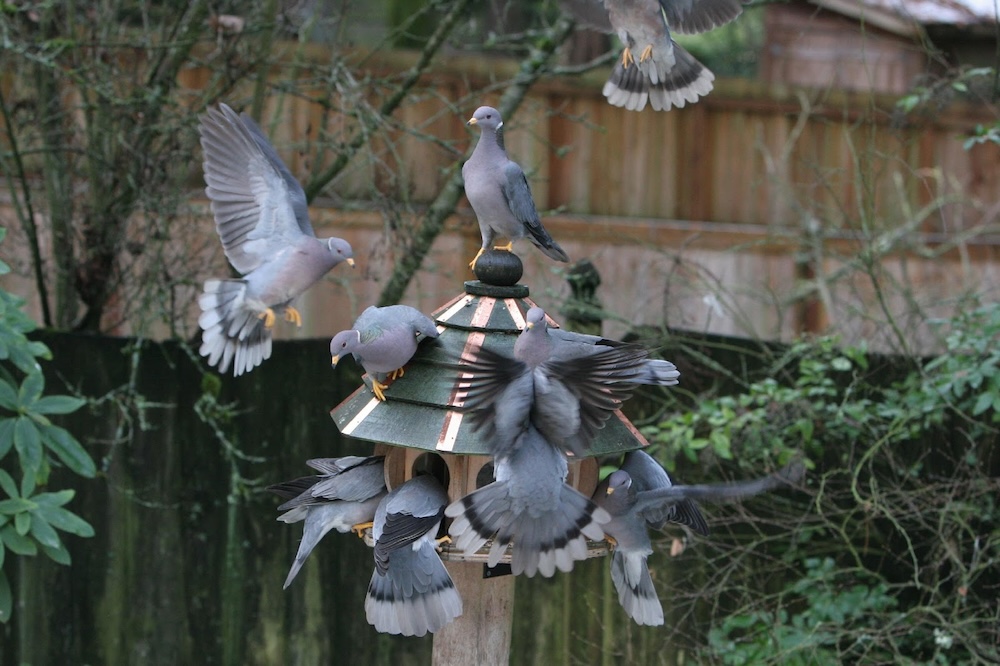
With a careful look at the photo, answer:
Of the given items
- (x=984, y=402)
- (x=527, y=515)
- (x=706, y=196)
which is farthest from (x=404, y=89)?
(x=706, y=196)

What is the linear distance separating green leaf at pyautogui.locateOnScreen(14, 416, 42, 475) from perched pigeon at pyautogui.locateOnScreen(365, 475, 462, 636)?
1.32 m

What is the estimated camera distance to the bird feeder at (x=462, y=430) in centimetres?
214

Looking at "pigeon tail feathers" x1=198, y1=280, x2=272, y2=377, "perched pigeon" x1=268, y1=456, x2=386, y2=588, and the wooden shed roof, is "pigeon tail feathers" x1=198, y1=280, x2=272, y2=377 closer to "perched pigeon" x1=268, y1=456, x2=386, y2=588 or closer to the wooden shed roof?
"perched pigeon" x1=268, y1=456, x2=386, y2=588

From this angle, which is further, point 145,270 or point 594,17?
point 145,270

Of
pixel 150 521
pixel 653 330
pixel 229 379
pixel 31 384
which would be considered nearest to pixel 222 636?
pixel 150 521

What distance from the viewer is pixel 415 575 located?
226cm

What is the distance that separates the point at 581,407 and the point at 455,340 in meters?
0.37

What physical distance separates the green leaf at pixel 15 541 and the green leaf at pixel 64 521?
8 centimetres

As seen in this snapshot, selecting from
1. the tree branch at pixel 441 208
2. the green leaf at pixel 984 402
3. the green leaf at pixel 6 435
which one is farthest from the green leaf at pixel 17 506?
the green leaf at pixel 984 402

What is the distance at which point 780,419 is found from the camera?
390 cm

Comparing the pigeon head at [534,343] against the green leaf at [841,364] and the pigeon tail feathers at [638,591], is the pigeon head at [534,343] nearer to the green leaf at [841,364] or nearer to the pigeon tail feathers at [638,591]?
the pigeon tail feathers at [638,591]

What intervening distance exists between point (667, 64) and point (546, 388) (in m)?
1.05

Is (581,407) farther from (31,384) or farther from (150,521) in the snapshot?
(150,521)

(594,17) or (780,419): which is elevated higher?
(594,17)
